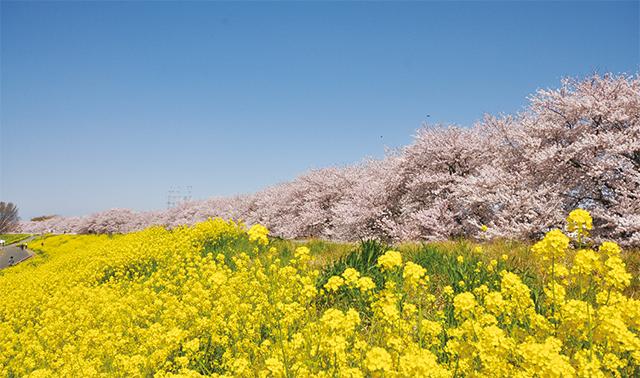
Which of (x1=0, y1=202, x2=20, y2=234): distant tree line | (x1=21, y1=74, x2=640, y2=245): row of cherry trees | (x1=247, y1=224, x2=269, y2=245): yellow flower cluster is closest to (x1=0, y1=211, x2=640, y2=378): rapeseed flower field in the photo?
(x1=247, y1=224, x2=269, y2=245): yellow flower cluster

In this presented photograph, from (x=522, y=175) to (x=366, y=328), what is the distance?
7.47 meters

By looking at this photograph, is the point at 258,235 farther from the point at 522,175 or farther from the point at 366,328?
the point at 522,175

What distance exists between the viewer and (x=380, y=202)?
1276 centimetres

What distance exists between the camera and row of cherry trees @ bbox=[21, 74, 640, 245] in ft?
24.9

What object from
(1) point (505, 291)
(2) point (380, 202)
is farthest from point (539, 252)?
(2) point (380, 202)

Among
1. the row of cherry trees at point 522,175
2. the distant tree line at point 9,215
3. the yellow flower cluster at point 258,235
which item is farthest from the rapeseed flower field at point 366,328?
the distant tree line at point 9,215

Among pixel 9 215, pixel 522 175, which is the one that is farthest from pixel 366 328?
pixel 9 215

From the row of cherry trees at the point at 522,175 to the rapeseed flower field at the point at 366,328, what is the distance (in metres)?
3.25

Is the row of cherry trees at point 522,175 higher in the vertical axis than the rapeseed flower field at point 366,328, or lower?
higher

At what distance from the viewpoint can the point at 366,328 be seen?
3.83m

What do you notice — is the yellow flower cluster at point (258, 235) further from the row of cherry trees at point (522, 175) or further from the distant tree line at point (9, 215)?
the distant tree line at point (9, 215)

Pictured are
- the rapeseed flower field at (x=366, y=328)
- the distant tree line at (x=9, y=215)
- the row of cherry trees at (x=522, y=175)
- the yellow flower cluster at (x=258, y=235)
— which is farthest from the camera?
the distant tree line at (x=9, y=215)

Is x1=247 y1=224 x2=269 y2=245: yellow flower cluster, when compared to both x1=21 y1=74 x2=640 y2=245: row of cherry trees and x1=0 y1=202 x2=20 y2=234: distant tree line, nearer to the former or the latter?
x1=21 y1=74 x2=640 y2=245: row of cherry trees

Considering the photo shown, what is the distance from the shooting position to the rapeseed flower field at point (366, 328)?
214 cm
